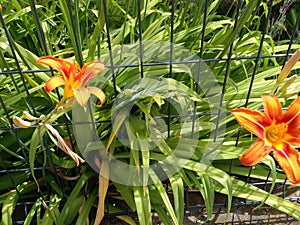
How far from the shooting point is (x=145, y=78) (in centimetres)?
135

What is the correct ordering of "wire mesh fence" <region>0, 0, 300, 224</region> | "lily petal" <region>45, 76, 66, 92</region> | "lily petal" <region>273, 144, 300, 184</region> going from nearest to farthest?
"lily petal" <region>45, 76, 66, 92</region>, "lily petal" <region>273, 144, 300, 184</region>, "wire mesh fence" <region>0, 0, 300, 224</region>

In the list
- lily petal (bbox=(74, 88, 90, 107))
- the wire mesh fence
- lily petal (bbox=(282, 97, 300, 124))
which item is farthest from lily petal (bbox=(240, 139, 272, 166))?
lily petal (bbox=(74, 88, 90, 107))

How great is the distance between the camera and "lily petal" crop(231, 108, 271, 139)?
102cm

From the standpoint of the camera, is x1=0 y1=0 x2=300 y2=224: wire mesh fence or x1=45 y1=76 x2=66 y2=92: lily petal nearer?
x1=45 y1=76 x2=66 y2=92: lily petal

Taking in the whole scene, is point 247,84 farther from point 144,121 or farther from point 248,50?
point 144,121

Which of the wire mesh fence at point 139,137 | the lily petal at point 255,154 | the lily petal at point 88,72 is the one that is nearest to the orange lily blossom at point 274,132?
the lily petal at point 255,154

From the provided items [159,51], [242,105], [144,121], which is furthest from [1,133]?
[242,105]

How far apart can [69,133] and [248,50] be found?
741 mm

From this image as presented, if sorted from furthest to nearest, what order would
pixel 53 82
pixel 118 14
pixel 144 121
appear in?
1. pixel 118 14
2. pixel 144 121
3. pixel 53 82

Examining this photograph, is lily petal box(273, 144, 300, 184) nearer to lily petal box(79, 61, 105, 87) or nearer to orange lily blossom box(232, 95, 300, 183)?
orange lily blossom box(232, 95, 300, 183)

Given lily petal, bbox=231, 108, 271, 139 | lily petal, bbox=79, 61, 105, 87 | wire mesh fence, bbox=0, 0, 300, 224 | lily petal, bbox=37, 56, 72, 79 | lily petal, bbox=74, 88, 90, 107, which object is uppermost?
lily petal, bbox=37, 56, 72, 79

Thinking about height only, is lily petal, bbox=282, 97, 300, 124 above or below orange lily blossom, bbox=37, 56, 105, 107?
below

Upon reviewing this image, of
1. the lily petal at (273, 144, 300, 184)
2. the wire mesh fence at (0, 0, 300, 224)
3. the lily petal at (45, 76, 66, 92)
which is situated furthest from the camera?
the wire mesh fence at (0, 0, 300, 224)

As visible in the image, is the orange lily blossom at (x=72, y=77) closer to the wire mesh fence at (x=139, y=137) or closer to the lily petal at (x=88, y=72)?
the lily petal at (x=88, y=72)
